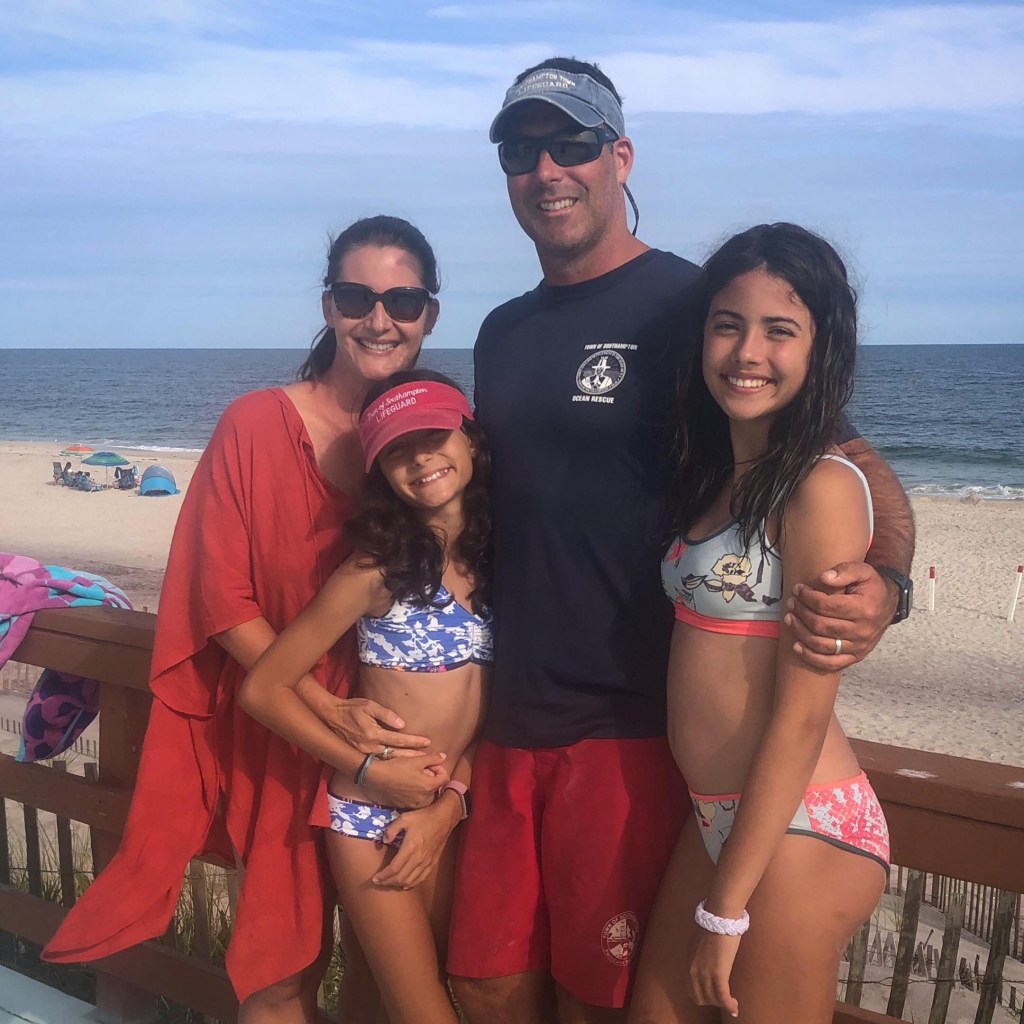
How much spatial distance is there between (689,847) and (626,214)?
1529 millimetres

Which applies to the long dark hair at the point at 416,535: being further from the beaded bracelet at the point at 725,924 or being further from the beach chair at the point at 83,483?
the beach chair at the point at 83,483

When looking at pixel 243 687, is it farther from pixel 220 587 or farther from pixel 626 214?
pixel 626 214

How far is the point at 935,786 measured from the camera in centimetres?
193

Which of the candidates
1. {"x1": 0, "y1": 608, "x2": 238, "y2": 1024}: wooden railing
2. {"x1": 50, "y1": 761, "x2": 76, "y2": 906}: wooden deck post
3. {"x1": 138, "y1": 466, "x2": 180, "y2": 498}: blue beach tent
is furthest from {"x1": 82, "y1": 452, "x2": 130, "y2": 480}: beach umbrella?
{"x1": 0, "y1": 608, "x2": 238, "y2": 1024}: wooden railing

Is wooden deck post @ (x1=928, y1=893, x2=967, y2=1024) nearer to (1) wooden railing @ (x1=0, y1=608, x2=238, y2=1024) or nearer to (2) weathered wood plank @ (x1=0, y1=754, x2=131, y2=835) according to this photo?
(1) wooden railing @ (x1=0, y1=608, x2=238, y2=1024)

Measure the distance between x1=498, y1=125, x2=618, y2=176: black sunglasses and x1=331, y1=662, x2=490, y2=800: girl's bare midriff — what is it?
48.5 inches

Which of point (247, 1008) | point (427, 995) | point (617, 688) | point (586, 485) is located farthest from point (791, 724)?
point (247, 1008)

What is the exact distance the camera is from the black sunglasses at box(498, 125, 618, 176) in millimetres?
2461

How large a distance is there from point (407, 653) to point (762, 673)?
0.87 meters

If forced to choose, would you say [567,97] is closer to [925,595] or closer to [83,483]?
[925,595]

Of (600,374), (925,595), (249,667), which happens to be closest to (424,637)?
(249,667)

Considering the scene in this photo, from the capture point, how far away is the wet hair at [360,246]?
8.93 feet

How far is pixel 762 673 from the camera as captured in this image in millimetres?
1963

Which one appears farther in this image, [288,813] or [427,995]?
[288,813]
